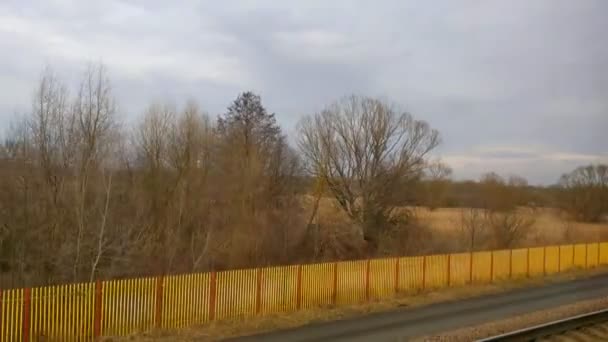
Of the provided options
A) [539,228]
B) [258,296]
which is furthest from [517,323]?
[539,228]

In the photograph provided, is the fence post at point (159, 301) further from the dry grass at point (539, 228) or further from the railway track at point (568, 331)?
the dry grass at point (539, 228)

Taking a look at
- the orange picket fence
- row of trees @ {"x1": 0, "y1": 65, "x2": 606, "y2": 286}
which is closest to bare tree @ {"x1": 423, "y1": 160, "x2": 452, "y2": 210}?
row of trees @ {"x1": 0, "y1": 65, "x2": 606, "y2": 286}

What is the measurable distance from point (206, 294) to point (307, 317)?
3.11m

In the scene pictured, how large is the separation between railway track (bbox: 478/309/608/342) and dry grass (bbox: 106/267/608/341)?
540 cm

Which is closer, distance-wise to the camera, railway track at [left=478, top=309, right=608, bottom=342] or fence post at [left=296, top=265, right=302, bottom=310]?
railway track at [left=478, top=309, right=608, bottom=342]

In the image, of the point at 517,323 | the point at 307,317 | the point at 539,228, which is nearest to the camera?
the point at 517,323

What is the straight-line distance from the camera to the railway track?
13552mm

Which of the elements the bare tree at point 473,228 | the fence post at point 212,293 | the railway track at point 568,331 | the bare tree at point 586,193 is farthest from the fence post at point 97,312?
the bare tree at point 586,193

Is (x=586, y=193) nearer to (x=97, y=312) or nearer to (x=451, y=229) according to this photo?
(x=451, y=229)

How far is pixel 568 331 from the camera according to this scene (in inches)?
599

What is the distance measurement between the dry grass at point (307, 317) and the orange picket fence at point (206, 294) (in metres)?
0.46

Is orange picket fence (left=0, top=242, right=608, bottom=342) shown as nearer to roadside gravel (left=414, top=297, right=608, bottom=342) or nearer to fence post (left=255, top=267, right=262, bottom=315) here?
fence post (left=255, top=267, right=262, bottom=315)

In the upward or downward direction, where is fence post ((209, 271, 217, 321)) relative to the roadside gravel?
upward

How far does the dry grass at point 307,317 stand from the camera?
14422mm
